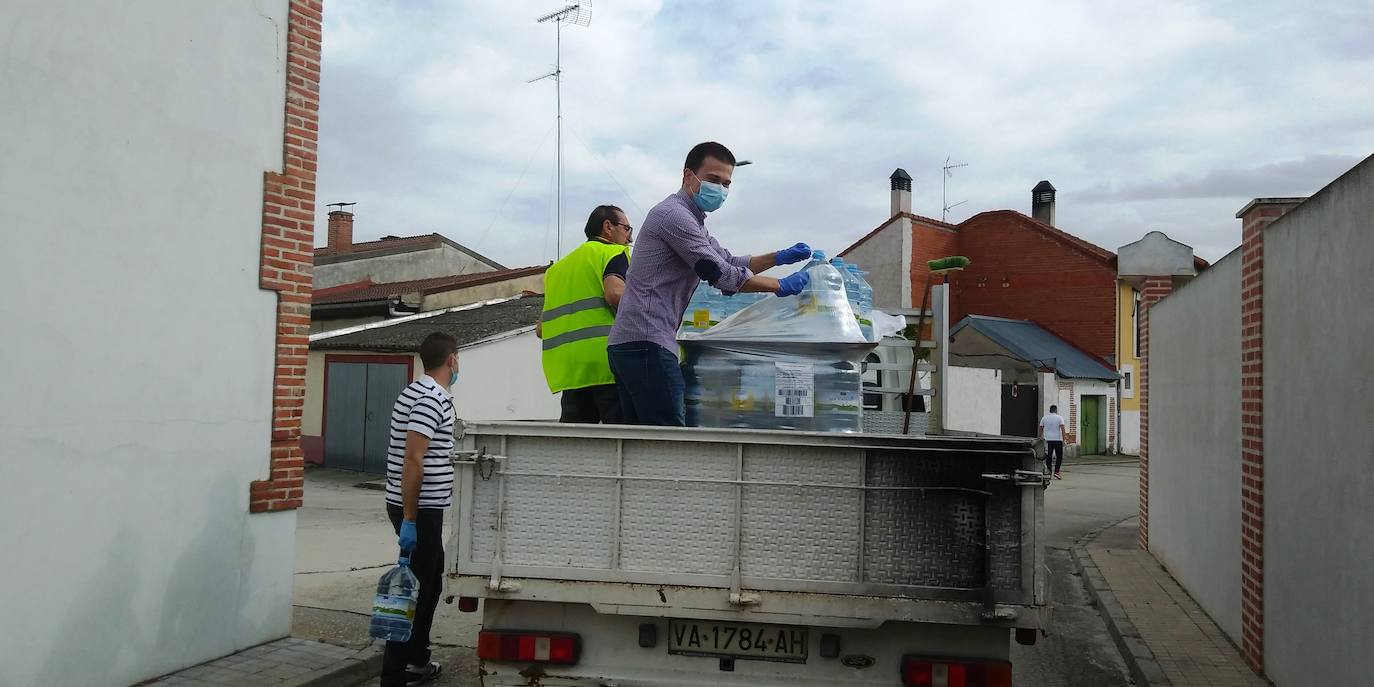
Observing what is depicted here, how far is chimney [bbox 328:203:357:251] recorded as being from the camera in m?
34.7

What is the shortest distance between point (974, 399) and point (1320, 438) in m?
24.0

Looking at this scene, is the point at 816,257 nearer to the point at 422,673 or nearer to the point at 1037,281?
the point at 422,673

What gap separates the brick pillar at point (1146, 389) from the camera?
11758 mm

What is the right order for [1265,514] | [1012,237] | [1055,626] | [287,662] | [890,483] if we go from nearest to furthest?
[890,483]
[287,662]
[1265,514]
[1055,626]
[1012,237]

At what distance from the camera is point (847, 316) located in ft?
16.6

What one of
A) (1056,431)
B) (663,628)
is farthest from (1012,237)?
(663,628)

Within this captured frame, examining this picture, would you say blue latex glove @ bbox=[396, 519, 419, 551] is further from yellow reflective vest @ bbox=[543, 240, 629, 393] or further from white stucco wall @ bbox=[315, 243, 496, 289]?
white stucco wall @ bbox=[315, 243, 496, 289]

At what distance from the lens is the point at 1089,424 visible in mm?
31891

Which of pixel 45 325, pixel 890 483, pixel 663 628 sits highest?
pixel 45 325

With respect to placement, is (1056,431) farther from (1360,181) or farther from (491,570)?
(491,570)

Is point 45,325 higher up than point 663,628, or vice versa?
point 45,325

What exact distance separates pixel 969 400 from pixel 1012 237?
8790 millimetres

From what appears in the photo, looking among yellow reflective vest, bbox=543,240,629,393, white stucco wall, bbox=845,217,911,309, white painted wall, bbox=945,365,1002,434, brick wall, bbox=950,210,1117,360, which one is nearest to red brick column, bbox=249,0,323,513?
yellow reflective vest, bbox=543,240,629,393

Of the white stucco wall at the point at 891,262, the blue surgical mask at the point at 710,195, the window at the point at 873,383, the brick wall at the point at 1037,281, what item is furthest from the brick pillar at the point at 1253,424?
the brick wall at the point at 1037,281
